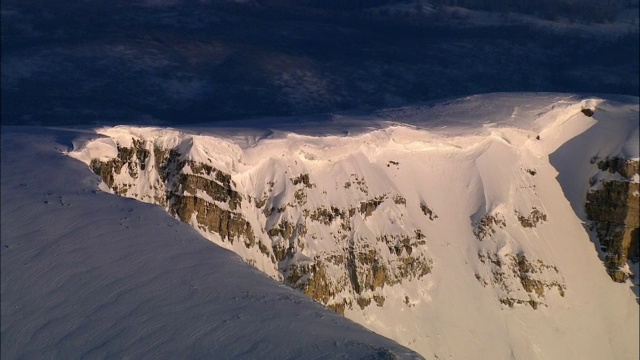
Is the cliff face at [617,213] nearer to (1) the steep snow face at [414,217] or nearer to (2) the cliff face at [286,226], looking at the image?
(1) the steep snow face at [414,217]

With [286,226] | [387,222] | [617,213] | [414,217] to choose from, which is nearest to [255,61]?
[617,213]

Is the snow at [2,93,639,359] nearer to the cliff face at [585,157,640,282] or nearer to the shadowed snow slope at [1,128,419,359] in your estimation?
the shadowed snow slope at [1,128,419,359]

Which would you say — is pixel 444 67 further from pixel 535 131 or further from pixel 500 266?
pixel 500 266

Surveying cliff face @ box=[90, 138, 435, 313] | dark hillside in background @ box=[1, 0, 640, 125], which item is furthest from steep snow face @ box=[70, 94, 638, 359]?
dark hillside in background @ box=[1, 0, 640, 125]

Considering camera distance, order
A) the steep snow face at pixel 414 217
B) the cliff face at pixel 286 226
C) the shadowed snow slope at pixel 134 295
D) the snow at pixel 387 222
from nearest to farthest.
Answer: the shadowed snow slope at pixel 134 295 < the snow at pixel 387 222 < the cliff face at pixel 286 226 < the steep snow face at pixel 414 217

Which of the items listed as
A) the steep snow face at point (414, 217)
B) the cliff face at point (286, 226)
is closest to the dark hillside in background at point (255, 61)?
the steep snow face at point (414, 217)
